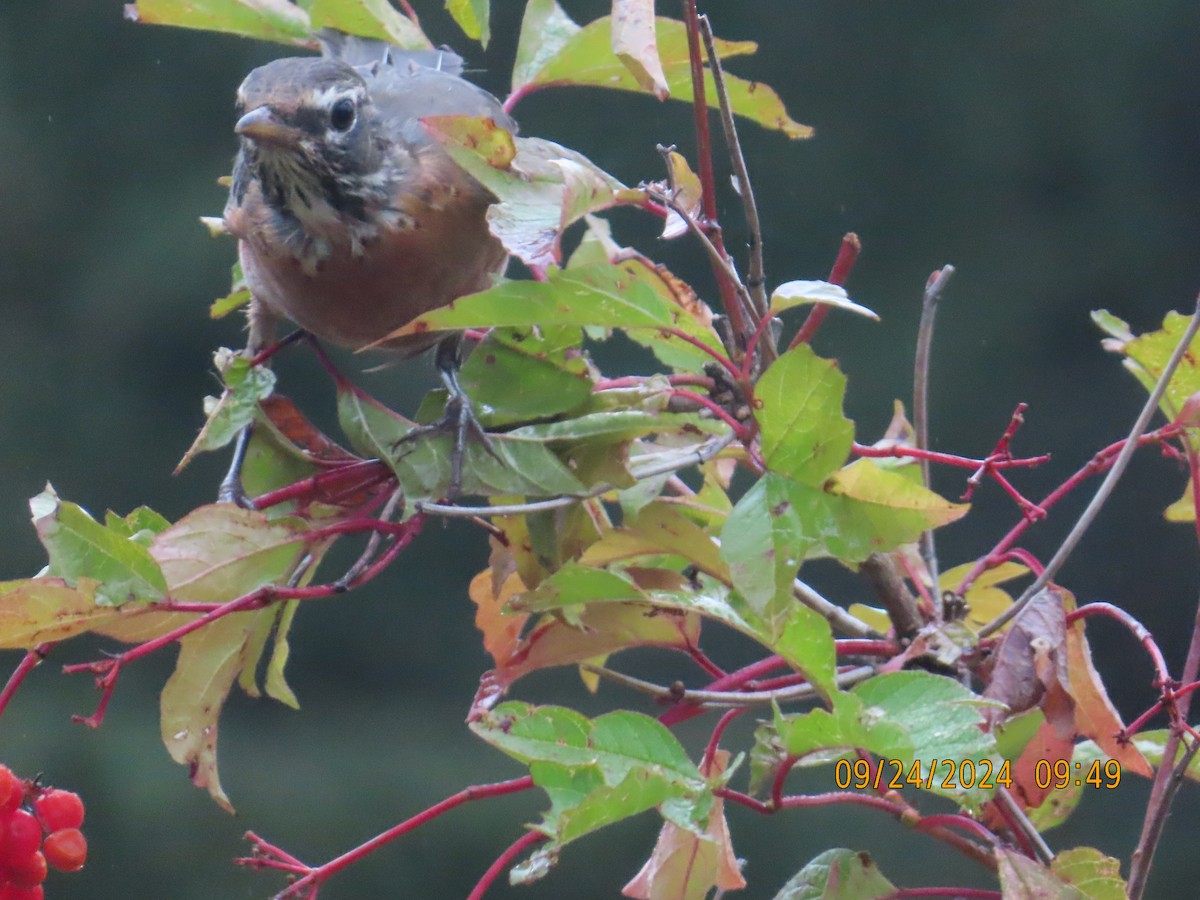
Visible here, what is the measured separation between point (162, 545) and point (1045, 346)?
360cm

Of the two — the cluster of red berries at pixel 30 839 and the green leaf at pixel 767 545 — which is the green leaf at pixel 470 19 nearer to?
the green leaf at pixel 767 545

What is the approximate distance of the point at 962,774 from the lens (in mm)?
610

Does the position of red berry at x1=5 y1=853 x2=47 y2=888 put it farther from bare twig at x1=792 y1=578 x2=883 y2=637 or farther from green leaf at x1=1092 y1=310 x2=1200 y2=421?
green leaf at x1=1092 y1=310 x2=1200 y2=421

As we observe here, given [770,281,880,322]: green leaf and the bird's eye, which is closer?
[770,281,880,322]: green leaf

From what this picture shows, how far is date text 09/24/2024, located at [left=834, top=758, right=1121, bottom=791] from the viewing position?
0.60m

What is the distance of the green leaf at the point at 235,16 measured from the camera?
0.85 meters

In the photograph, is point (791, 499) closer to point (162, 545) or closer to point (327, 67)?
point (162, 545)

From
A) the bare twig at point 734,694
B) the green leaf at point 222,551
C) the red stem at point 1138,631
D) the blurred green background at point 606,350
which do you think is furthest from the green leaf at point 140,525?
the blurred green background at point 606,350

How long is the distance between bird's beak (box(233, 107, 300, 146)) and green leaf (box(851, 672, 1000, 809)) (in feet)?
1.94

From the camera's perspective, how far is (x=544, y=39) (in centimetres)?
91

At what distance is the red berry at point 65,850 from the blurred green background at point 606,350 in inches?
112

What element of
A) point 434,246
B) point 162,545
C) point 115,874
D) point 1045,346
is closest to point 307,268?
point 434,246

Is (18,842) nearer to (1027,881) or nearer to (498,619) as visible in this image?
(498,619)

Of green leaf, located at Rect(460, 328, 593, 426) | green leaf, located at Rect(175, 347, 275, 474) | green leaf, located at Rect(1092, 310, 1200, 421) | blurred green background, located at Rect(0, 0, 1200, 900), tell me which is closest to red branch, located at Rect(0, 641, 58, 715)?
green leaf, located at Rect(175, 347, 275, 474)
